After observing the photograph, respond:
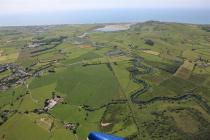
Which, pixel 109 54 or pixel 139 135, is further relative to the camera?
pixel 109 54

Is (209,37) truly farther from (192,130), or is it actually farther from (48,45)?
(192,130)

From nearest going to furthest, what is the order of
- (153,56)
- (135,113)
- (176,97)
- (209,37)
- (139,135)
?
(139,135) → (135,113) → (176,97) → (153,56) → (209,37)

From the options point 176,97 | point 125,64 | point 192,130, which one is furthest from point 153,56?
point 192,130

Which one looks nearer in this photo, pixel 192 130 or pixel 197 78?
pixel 192 130

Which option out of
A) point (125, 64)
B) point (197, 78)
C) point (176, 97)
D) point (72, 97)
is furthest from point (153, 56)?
point (72, 97)

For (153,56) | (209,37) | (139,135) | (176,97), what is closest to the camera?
(139,135)

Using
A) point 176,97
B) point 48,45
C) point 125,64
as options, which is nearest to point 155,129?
point 176,97

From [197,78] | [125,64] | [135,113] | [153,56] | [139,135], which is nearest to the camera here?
[139,135]

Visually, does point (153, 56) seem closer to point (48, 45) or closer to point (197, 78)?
point (197, 78)

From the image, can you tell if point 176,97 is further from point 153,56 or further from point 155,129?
point 153,56
